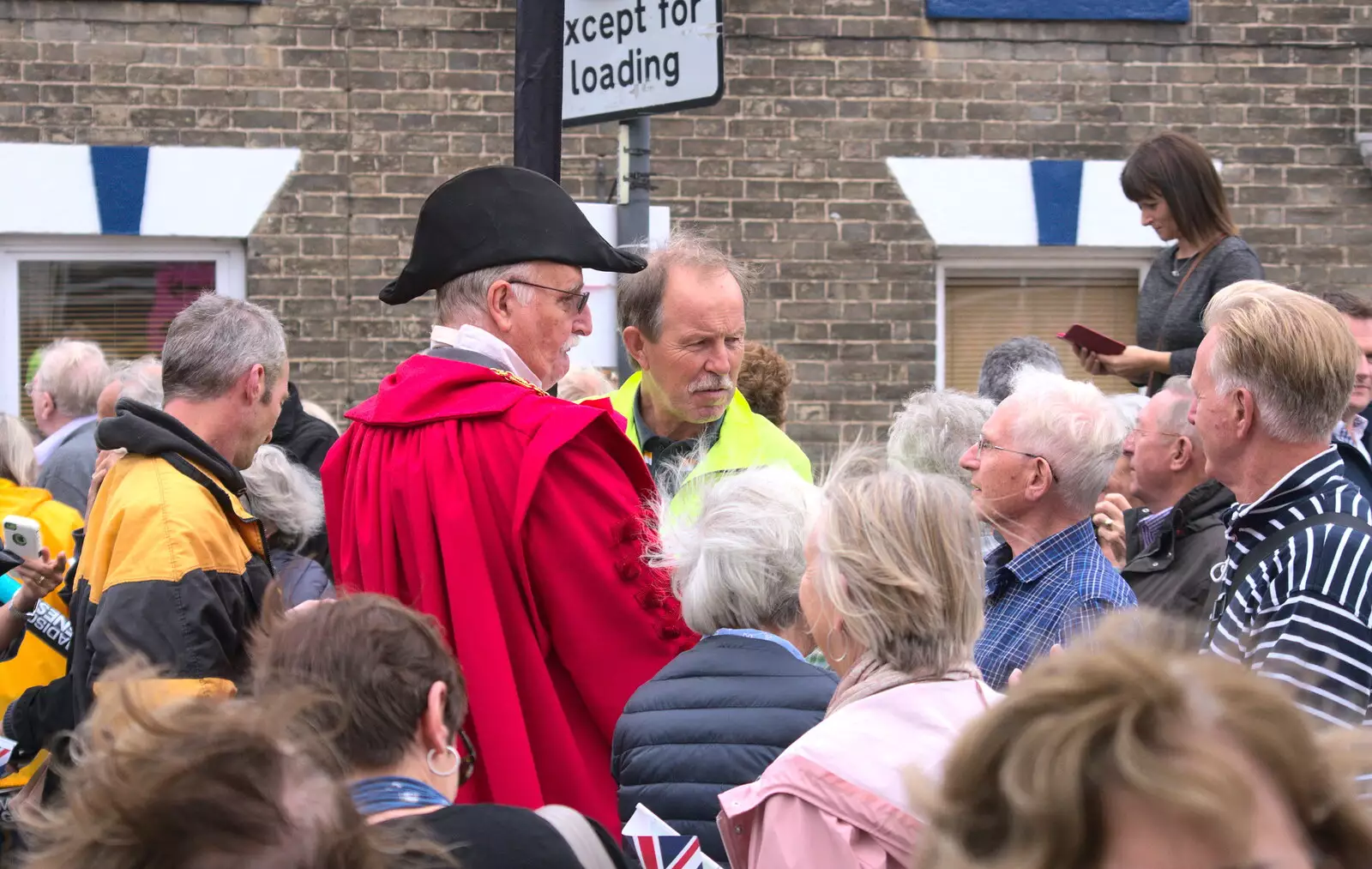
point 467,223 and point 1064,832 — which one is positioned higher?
point 467,223

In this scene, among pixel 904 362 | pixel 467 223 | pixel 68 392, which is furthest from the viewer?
pixel 904 362

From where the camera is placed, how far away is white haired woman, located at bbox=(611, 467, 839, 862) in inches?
104

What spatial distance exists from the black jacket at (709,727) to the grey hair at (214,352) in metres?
1.50

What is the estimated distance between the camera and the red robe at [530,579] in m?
2.97

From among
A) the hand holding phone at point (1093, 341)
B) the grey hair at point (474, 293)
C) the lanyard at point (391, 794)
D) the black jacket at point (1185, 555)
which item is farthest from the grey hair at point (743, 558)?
the hand holding phone at point (1093, 341)

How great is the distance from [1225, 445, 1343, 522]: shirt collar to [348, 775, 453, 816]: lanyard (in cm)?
167

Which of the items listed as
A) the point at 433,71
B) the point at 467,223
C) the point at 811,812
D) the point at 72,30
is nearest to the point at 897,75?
the point at 433,71

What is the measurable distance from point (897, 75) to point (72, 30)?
13.8 ft

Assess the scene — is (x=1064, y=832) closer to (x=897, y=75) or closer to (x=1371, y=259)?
(x=897, y=75)

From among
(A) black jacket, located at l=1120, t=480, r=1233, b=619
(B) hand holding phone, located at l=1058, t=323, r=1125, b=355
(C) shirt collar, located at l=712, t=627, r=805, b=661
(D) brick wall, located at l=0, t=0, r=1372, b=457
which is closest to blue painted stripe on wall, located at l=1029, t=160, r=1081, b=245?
(D) brick wall, located at l=0, t=0, r=1372, b=457

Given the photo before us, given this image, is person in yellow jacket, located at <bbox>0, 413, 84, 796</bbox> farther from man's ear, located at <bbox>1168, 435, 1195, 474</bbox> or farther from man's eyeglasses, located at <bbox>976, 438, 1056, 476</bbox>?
man's ear, located at <bbox>1168, 435, 1195, 474</bbox>

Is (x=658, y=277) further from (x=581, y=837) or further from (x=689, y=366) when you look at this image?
(x=581, y=837)

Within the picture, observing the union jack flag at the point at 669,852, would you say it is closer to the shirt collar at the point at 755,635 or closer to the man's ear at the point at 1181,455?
the shirt collar at the point at 755,635

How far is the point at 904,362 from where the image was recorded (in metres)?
8.37
